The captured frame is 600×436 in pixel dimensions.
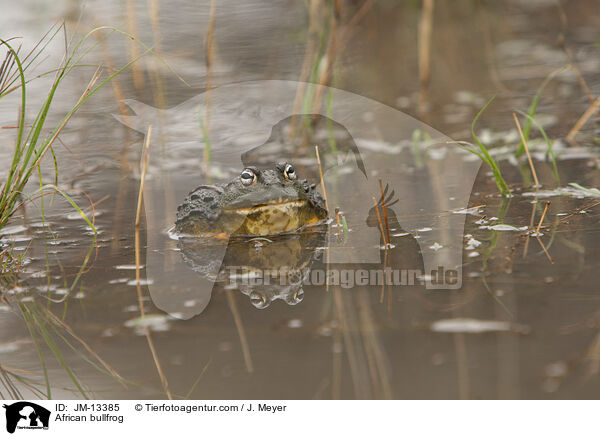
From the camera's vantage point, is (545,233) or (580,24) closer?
(545,233)

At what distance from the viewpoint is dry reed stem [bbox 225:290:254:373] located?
7.01 feet

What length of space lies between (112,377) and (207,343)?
A: 0.35 meters

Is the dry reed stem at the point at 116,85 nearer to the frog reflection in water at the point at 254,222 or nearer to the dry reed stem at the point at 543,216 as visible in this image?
the frog reflection in water at the point at 254,222

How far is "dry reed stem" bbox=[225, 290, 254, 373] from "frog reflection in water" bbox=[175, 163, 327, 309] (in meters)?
0.46

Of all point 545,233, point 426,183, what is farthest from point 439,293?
point 426,183

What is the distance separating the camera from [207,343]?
7.57 ft

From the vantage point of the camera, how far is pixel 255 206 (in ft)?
11.8

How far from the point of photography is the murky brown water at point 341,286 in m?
2.04

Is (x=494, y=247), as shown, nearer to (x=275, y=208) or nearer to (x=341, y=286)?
(x=341, y=286)

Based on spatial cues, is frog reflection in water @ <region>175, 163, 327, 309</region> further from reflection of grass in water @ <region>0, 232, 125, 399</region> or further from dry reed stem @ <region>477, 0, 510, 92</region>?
dry reed stem @ <region>477, 0, 510, 92</region>
